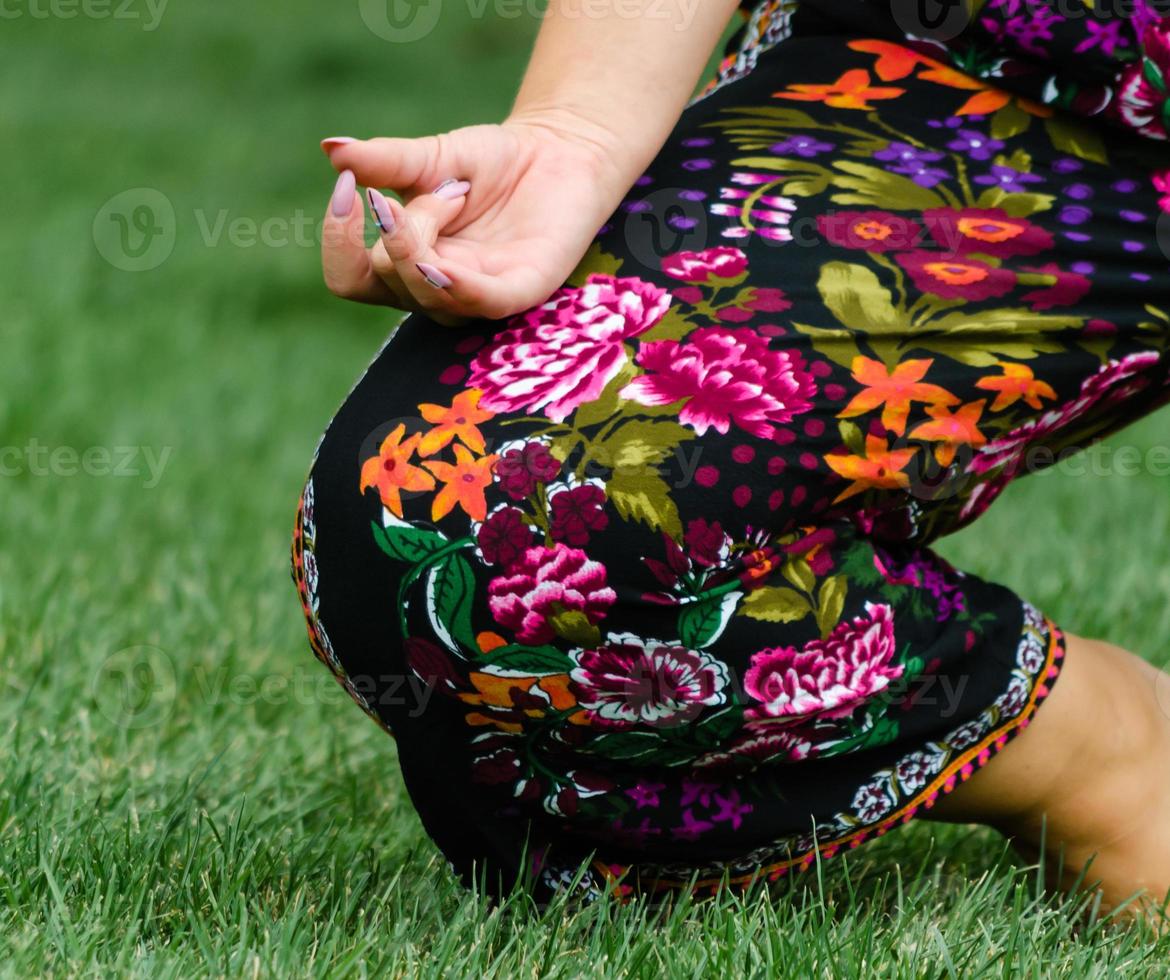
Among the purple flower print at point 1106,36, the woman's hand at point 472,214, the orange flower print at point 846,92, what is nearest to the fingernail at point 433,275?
the woman's hand at point 472,214

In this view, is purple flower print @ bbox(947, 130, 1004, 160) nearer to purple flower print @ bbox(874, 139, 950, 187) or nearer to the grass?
purple flower print @ bbox(874, 139, 950, 187)

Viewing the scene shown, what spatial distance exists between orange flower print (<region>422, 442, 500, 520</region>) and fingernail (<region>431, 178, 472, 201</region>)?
0.16 metres

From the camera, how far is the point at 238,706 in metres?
1.52

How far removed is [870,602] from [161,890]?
1.67ft

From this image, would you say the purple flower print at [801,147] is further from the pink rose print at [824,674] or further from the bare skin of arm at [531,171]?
the pink rose print at [824,674]

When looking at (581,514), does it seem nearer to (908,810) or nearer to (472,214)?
(472,214)

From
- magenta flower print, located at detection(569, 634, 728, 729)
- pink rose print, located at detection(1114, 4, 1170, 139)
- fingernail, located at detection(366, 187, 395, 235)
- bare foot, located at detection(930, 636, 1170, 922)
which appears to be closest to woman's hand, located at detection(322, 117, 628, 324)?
fingernail, located at detection(366, 187, 395, 235)

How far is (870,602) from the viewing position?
37.7 inches

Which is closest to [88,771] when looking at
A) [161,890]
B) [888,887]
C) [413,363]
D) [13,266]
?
[161,890]

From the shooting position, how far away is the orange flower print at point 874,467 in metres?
0.94

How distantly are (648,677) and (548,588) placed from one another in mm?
86

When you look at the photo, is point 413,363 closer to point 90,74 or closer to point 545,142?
point 545,142

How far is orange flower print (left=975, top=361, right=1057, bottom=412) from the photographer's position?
0.97 meters

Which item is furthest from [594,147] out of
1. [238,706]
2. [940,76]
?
[238,706]
